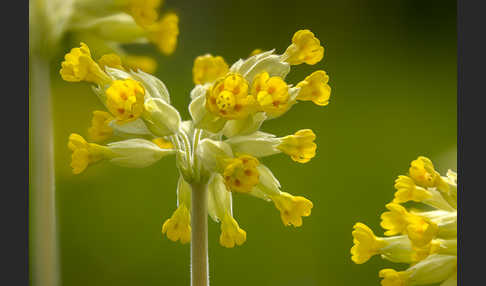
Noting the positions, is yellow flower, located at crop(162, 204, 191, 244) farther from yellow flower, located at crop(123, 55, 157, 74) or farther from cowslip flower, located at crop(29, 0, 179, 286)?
yellow flower, located at crop(123, 55, 157, 74)

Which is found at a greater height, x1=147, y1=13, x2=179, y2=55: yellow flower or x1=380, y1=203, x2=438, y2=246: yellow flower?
x1=147, y1=13, x2=179, y2=55: yellow flower

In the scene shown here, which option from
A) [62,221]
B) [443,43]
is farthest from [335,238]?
[62,221]

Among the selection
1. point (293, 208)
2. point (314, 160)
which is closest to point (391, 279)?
point (293, 208)

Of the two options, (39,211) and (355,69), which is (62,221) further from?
(355,69)

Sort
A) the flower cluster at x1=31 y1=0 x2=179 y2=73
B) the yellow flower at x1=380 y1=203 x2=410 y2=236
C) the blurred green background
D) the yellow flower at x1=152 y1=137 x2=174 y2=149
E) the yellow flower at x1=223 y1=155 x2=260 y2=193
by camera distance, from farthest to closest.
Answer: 1. the blurred green background
2. the flower cluster at x1=31 y1=0 x2=179 y2=73
3. the yellow flower at x1=152 y1=137 x2=174 y2=149
4. the yellow flower at x1=380 y1=203 x2=410 y2=236
5. the yellow flower at x1=223 y1=155 x2=260 y2=193

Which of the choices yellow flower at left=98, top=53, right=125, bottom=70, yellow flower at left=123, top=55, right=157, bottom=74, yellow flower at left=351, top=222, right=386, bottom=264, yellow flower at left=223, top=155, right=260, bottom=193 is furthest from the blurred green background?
yellow flower at left=223, top=155, right=260, bottom=193

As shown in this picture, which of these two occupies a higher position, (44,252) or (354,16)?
(354,16)
